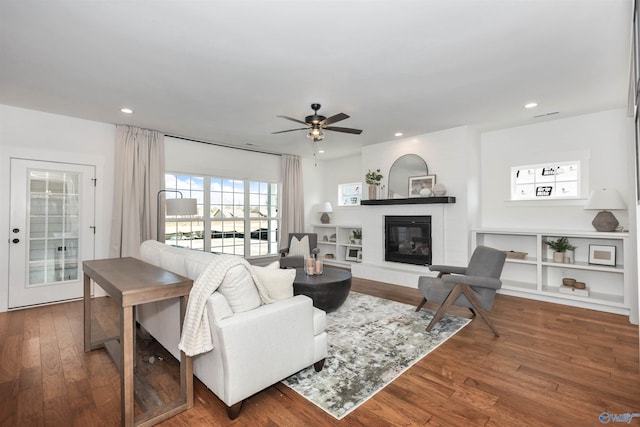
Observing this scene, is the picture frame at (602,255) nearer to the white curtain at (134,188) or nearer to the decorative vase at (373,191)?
the decorative vase at (373,191)

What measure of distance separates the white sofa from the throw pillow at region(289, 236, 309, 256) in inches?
139

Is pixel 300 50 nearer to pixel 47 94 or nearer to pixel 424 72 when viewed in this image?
pixel 424 72

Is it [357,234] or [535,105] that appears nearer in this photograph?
[535,105]

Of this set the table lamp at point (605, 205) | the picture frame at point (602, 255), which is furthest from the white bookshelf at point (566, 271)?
the table lamp at point (605, 205)

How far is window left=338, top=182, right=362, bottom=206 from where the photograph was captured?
7.03 m

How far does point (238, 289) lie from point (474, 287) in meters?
2.62

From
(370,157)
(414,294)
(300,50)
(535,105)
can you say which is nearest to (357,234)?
(370,157)

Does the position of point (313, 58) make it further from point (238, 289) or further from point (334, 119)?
point (238, 289)

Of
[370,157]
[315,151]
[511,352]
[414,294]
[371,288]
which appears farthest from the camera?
[315,151]

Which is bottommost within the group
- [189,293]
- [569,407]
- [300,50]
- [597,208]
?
[569,407]

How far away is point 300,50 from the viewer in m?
2.50

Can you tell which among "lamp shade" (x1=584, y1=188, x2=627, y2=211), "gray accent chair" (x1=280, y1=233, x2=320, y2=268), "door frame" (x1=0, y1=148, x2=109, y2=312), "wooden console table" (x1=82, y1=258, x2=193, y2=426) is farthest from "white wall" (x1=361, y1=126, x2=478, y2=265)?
"door frame" (x1=0, y1=148, x2=109, y2=312)

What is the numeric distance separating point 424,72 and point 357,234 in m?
4.24

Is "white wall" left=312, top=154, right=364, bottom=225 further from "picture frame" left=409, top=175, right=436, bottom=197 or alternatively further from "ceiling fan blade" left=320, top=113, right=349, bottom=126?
"ceiling fan blade" left=320, top=113, right=349, bottom=126
